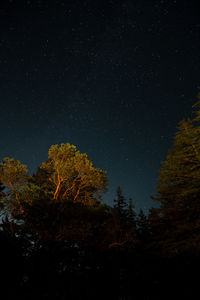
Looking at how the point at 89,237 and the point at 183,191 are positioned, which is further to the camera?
the point at 89,237

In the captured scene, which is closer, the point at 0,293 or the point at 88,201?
the point at 0,293

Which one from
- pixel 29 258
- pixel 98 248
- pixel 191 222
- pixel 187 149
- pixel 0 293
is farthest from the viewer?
pixel 98 248

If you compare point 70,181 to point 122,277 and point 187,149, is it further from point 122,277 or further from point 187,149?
point 122,277

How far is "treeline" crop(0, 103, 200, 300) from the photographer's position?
11.6 metres

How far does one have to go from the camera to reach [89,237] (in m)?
16.0

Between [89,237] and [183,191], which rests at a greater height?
[183,191]

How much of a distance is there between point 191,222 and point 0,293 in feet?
41.4

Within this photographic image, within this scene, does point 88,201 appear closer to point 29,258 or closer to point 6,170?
point 29,258

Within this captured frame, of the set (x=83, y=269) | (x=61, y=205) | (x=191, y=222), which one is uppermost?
(x=61, y=205)

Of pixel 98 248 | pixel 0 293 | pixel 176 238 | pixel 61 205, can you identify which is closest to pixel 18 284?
pixel 0 293

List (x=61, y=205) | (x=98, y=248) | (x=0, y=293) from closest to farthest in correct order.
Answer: (x=0, y=293)
(x=61, y=205)
(x=98, y=248)

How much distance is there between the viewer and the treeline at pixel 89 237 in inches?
455

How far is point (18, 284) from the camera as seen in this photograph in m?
11.2

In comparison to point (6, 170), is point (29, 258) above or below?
below
